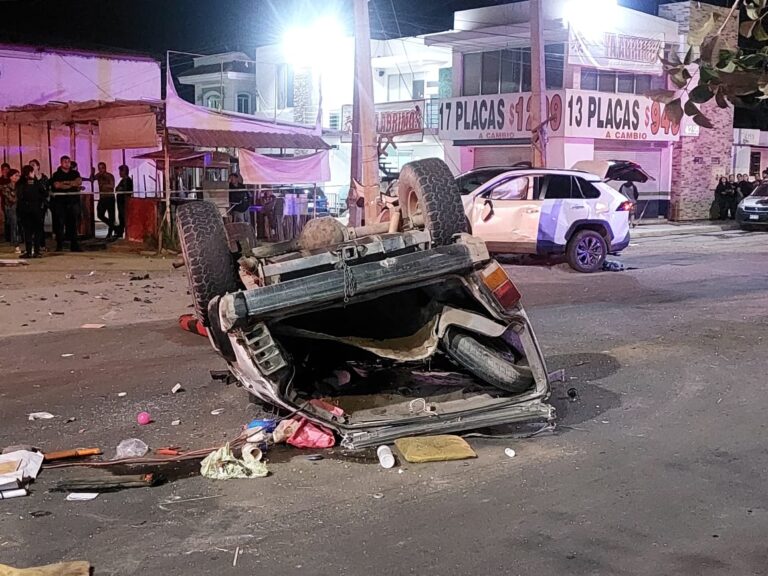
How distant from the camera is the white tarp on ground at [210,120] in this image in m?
18.7

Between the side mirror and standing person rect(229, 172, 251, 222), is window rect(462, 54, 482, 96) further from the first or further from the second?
the side mirror

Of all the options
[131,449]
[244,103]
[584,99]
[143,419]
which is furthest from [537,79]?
[244,103]

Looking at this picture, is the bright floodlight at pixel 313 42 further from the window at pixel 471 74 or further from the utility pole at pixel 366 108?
the utility pole at pixel 366 108

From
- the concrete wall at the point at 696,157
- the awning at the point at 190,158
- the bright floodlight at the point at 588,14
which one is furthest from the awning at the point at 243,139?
the concrete wall at the point at 696,157

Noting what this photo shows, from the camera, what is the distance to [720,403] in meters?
6.98

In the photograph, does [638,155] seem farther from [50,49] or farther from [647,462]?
[647,462]

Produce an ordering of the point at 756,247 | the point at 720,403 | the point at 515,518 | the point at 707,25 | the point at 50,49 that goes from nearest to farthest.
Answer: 1. the point at 707,25
2. the point at 515,518
3. the point at 720,403
4. the point at 756,247
5. the point at 50,49

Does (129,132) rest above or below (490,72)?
below

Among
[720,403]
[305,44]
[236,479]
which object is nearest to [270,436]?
[236,479]

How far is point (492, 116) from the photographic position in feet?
97.9

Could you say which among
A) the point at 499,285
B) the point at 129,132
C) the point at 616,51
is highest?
the point at 616,51

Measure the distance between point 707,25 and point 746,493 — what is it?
290 cm

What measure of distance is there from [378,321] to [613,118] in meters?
24.0

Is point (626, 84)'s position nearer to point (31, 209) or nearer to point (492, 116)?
point (492, 116)
